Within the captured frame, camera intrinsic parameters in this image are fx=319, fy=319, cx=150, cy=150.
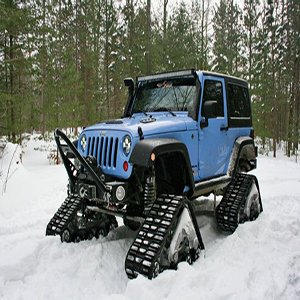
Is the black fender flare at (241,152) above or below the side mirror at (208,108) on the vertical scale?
below

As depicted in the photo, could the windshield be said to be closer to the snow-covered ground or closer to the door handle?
the door handle

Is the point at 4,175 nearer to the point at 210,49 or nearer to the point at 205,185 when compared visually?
the point at 205,185

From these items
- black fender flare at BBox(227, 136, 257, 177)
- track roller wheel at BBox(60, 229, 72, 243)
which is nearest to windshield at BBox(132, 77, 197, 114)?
black fender flare at BBox(227, 136, 257, 177)

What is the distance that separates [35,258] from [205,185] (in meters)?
2.54

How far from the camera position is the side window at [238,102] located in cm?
574

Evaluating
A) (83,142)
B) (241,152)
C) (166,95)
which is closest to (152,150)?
(83,142)

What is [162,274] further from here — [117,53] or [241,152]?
[117,53]

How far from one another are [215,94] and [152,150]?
2237mm

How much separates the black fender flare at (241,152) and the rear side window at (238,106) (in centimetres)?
30

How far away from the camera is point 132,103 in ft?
18.9

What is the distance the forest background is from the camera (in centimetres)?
1263

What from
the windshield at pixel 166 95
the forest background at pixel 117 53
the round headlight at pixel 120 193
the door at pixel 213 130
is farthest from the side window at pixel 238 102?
the forest background at pixel 117 53

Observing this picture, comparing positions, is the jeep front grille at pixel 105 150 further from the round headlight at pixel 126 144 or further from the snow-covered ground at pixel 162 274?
the snow-covered ground at pixel 162 274

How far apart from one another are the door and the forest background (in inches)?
280
